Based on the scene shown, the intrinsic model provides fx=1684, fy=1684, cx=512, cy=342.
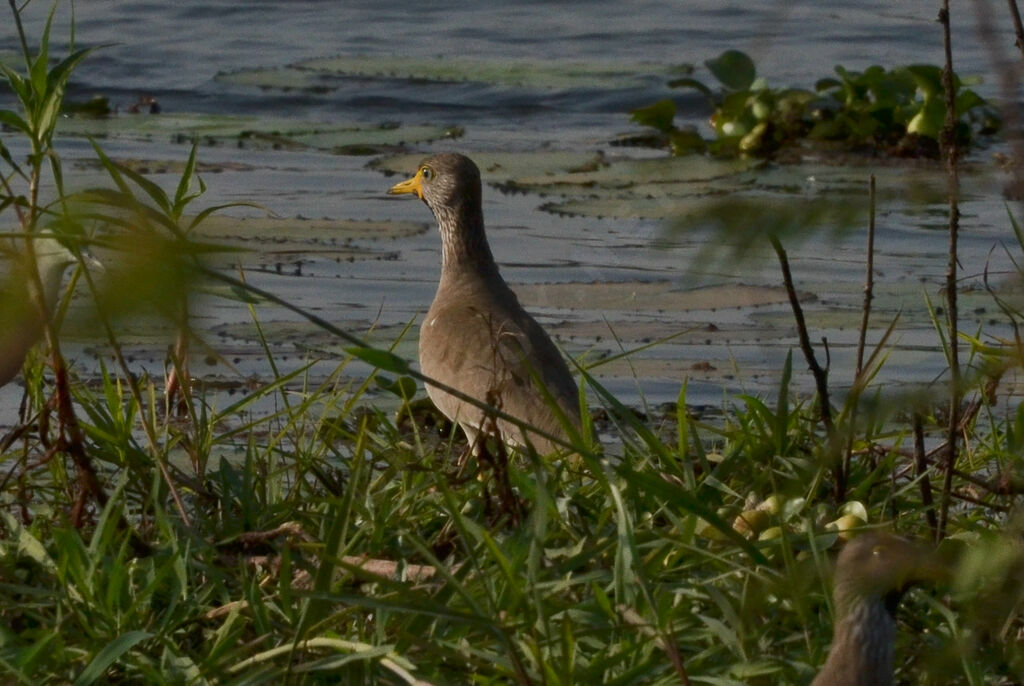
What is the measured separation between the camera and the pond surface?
5.80m

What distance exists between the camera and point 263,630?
257cm

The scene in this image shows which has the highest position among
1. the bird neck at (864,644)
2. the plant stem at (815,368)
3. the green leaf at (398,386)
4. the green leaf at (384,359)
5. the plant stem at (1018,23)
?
the plant stem at (1018,23)

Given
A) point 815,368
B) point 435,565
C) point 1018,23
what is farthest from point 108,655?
point 1018,23

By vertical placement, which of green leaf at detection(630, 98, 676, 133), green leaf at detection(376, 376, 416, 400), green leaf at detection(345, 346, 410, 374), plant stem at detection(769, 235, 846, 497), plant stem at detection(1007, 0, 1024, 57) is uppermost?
plant stem at detection(1007, 0, 1024, 57)

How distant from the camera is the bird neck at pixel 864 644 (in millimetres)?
2168

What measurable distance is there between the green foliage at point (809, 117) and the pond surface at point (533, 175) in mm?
344

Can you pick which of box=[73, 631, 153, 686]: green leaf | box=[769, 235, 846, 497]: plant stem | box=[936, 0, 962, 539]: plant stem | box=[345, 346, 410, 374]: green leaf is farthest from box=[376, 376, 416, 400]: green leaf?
box=[345, 346, 410, 374]: green leaf

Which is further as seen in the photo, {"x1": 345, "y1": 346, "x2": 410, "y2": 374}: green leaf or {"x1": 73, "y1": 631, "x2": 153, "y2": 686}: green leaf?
{"x1": 73, "y1": 631, "x2": 153, "y2": 686}: green leaf

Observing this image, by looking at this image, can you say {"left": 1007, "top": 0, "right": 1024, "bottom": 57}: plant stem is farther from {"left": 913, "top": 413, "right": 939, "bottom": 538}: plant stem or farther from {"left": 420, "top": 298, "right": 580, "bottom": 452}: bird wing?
{"left": 420, "top": 298, "right": 580, "bottom": 452}: bird wing

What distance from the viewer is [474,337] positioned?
17.3 ft

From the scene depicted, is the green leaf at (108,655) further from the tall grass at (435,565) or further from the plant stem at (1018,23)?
the plant stem at (1018,23)

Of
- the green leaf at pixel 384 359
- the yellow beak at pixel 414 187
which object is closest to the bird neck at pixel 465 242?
the yellow beak at pixel 414 187

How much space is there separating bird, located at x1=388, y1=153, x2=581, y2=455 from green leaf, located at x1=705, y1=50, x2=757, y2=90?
354 centimetres

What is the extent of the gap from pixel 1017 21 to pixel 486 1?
46.0 feet
